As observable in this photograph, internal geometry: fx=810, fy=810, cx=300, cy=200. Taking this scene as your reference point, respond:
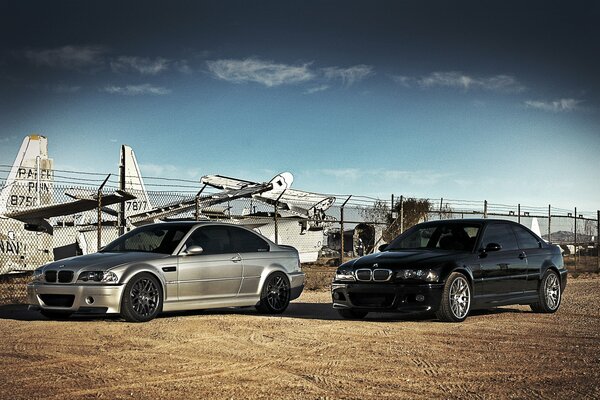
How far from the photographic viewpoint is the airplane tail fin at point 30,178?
82.8 feet

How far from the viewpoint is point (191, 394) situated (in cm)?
632

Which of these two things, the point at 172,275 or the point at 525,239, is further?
the point at 525,239

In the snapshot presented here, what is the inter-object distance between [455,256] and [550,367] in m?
4.43

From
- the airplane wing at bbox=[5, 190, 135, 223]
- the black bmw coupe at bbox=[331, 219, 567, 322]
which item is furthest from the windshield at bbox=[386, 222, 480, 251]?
the airplane wing at bbox=[5, 190, 135, 223]

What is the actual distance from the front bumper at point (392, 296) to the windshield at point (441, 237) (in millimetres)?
1398

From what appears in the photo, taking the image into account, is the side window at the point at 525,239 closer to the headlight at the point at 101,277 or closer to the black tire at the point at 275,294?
the black tire at the point at 275,294

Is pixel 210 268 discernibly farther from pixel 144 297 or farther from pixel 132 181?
pixel 132 181

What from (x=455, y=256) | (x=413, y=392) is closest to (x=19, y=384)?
(x=413, y=392)

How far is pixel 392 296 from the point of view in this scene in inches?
460

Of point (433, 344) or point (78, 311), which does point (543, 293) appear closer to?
point (433, 344)

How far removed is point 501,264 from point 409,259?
5.80ft

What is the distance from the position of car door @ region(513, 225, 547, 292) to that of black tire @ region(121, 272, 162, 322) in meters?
5.90

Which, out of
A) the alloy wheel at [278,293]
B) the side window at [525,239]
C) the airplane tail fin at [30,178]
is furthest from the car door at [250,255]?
the airplane tail fin at [30,178]

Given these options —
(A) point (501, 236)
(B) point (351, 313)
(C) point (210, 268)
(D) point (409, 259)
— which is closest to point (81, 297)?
(C) point (210, 268)
